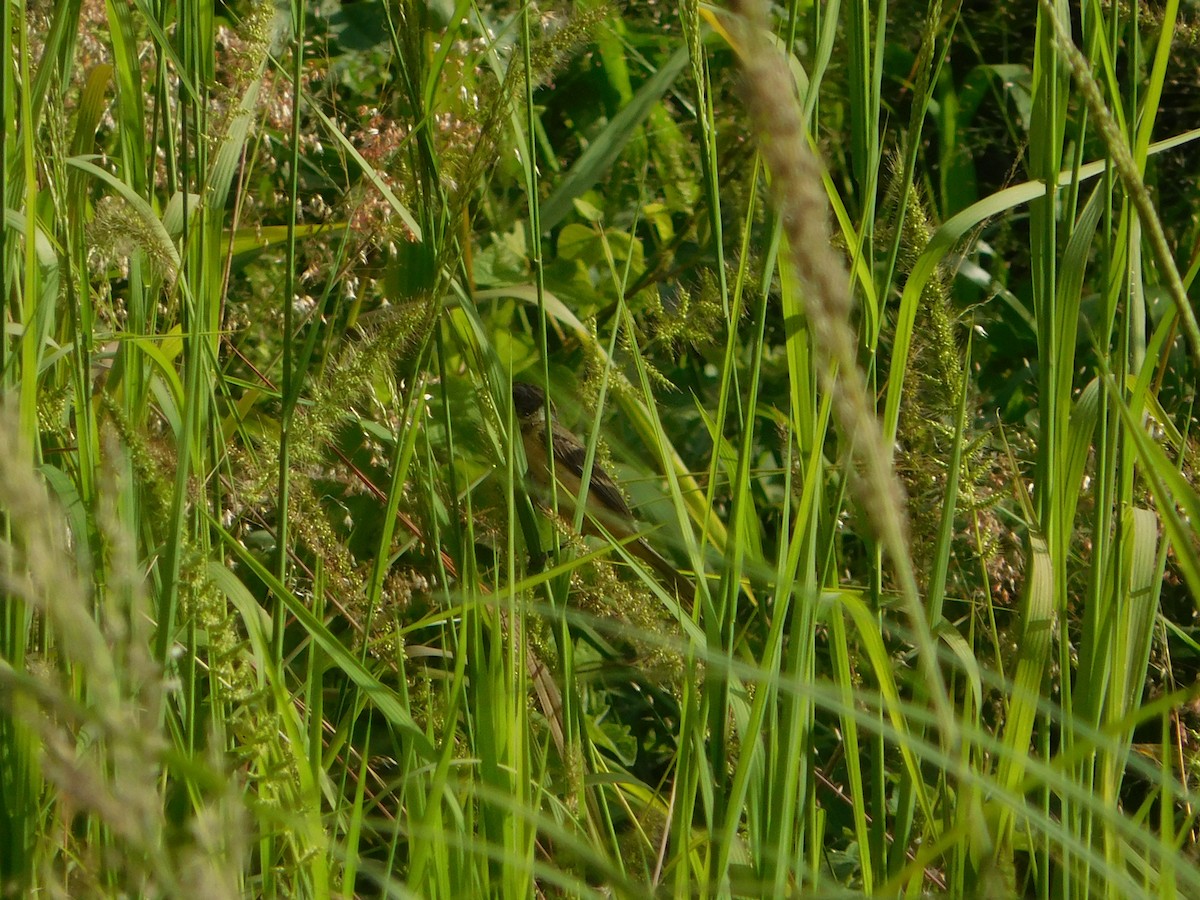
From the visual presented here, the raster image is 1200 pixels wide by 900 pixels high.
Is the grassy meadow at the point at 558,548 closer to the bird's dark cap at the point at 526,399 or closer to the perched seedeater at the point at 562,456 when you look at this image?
the perched seedeater at the point at 562,456

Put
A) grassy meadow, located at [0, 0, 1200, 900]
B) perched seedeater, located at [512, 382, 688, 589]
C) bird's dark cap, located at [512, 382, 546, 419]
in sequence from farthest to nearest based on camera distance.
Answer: bird's dark cap, located at [512, 382, 546, 419] → perched seedeater, located at [512, 382, 688, 589] → grassy meadow, located at [0, 0, 1200, 900]

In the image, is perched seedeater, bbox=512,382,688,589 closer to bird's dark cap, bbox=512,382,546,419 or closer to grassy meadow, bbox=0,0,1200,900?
bird's dark cap, bbox=512,382,546,419

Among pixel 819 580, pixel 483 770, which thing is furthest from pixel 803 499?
pixel 483 770

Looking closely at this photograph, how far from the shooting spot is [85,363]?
1.28 meters

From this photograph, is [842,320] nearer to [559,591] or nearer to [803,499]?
[803,499]

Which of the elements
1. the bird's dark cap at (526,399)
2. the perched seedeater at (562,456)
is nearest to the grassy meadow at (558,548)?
the perched seedeater at (562,456)

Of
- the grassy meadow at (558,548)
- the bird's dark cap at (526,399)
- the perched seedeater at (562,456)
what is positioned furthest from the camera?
the bird's dark cap at (526,399)

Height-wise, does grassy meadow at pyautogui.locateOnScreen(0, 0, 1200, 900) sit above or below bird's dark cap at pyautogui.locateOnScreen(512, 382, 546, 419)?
above

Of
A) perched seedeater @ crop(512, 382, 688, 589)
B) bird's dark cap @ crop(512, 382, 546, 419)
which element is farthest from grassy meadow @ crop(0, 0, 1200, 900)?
bird's dark cap @ crop(512, 382, 546, 419)

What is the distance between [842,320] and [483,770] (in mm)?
848

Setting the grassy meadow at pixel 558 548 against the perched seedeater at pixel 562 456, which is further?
the perched seedeater at pixel 562 456

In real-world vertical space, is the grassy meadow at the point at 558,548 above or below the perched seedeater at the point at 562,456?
above

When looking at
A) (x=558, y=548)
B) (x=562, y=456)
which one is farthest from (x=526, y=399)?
(x=558, y=548)

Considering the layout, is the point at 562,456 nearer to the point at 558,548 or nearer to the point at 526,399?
the point at 526,399
